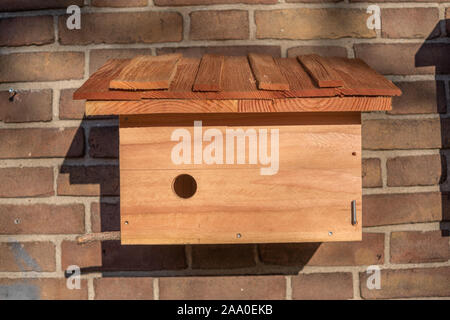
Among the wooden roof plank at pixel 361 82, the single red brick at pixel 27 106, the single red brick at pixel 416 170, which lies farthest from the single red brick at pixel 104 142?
the single red brick at pixel 416 170

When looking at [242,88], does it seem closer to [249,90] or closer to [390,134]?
[249,90]

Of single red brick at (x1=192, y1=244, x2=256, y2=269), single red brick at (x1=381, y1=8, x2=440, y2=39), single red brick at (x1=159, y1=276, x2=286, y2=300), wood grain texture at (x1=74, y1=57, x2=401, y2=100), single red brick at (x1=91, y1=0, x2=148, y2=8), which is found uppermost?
single red brick at (x1=91, y1=0, x2=148, y2=8)

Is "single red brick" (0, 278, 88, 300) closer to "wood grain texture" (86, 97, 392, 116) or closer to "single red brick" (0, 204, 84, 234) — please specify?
"single red brick" (0, 204, 84, 234)

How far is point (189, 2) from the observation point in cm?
105

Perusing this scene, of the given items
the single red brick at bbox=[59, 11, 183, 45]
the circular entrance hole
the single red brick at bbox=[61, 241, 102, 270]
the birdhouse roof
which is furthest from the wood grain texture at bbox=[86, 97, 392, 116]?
the single red brick at bbox=[61, 241, 102, 270]

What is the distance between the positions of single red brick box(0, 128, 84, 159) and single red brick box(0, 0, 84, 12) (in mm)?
319

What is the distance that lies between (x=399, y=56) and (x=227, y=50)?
45cm

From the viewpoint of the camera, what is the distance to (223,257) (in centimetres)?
109

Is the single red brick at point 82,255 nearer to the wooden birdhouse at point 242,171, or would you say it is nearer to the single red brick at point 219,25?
the wooden birdhouse at point 242,171

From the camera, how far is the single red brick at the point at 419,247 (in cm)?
108

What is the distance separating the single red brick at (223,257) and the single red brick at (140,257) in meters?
0.04

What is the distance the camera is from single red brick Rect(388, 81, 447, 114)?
1.06m

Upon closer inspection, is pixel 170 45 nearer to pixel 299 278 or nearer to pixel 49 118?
pixel 49 118

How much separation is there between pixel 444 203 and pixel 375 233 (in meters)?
0.20
